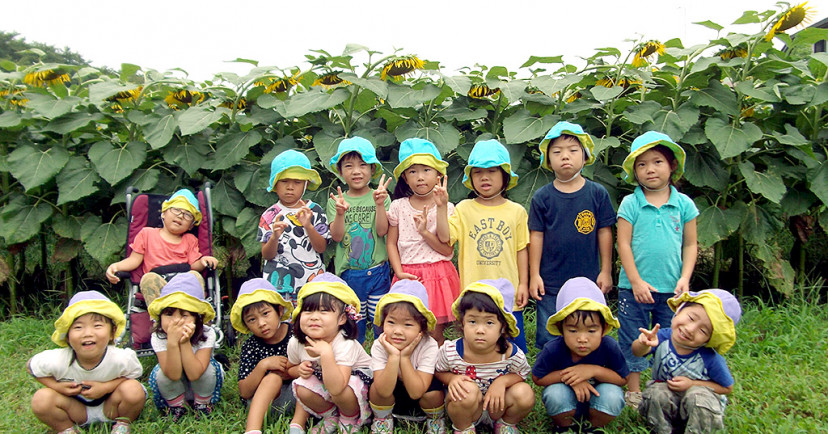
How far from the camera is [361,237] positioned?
3566 mm

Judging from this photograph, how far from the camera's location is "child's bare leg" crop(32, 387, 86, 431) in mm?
2748

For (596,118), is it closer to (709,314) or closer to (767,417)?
(709,314)

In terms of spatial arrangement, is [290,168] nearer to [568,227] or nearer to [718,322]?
[568,227]

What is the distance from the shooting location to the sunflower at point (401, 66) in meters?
4.24

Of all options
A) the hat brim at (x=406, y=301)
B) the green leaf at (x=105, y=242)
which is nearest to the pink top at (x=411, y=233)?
the hat brim at (x=406, y=301)

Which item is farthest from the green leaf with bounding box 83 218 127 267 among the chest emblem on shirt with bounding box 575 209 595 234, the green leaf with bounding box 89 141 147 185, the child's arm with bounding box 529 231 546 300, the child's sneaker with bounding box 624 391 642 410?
the child's sneaker with bounding box 624 391 642 410

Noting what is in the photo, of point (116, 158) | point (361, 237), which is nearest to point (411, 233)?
point (361, 237)

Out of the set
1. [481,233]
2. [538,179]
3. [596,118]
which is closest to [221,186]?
[481,233]

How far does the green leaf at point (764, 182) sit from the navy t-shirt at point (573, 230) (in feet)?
4.37

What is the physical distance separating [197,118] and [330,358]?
2.36 metres

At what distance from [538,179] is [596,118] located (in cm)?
69

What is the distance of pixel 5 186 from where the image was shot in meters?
4.57

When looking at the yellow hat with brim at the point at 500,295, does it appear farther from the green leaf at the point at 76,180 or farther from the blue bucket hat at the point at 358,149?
the green leaf at the point at 76,180

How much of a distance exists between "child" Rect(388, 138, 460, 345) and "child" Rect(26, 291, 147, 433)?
159 cm
